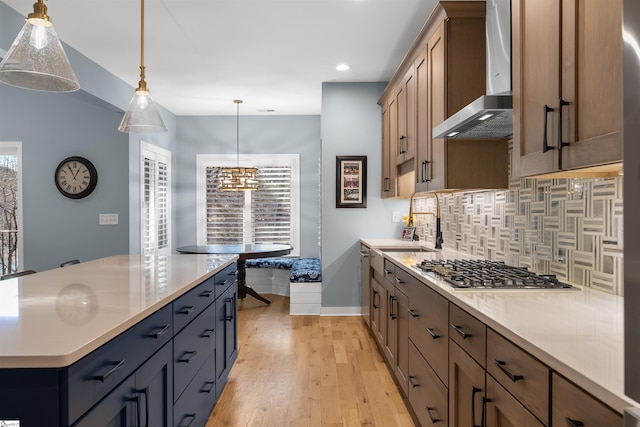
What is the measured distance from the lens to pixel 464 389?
161 cm

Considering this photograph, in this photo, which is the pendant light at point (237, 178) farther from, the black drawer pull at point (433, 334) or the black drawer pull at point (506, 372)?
the black drawer pull at point (506, 372)

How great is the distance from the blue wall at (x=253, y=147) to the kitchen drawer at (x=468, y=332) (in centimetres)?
492

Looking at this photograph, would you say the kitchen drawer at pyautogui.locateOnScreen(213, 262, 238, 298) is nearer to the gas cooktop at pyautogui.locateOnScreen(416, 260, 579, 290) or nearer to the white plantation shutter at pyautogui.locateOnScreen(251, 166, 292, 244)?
the gas cooktop at pyautogui.locateOnScreen(416, 260, 579, 290)

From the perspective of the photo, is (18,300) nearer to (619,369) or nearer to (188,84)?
(619,369)

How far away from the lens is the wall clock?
16.3ft

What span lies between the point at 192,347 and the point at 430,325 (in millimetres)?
1141

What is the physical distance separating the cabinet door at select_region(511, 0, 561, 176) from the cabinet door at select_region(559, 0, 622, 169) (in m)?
0.06

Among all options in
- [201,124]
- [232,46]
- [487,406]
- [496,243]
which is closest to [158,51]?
[232,46]

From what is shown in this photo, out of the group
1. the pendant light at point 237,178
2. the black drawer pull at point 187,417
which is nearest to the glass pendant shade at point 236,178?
the pendant light at point 237,178

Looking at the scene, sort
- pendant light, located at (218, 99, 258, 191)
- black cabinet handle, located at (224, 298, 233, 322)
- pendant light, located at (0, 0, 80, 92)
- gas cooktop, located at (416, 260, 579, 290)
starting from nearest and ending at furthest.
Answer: pendant light, located at (0, 0, 80, 92), gas cooktop, located at (416, 260, 579, 290), black cabinet handle, located at (224, 298, 233, 322), pendant light, located at (218, 99, 258, 191)

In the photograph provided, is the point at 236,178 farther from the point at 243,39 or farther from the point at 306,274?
the point at 243,39

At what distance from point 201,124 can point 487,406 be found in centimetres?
613

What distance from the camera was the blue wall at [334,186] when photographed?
4.87 metres

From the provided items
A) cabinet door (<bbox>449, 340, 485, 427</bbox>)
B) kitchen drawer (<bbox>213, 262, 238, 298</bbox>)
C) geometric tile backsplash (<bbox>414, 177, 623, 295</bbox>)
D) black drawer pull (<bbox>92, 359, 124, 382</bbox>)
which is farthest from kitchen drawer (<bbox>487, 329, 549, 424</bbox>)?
kitchen drawer (<bbox>213, 262, 238, 298</bbox>)
